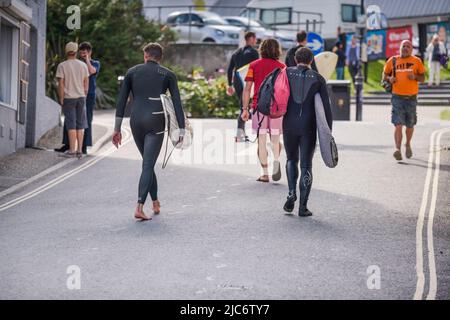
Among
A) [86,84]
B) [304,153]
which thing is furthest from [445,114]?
[304,153]

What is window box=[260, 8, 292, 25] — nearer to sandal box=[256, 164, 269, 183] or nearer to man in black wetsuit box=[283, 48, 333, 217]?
sandal box=[256, 164, 269, 183]

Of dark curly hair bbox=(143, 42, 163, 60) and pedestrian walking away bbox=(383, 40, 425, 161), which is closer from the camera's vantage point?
dark curly hair bbox=(143, 42, 163, 60)

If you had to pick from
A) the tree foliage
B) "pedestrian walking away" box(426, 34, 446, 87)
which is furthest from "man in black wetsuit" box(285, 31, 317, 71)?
"pedestrian walking away" box(426, 34, 446, 87)

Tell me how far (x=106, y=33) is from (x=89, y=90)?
46.2 feet

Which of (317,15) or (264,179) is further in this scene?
(317,15)

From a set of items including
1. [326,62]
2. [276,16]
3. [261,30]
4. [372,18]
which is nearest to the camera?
[326,62]

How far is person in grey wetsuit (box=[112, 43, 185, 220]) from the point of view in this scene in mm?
11641

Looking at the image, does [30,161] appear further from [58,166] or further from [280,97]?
[280,97]

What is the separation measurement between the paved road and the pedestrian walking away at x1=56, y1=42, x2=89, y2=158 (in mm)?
1283

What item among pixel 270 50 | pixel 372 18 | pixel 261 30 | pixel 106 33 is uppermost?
pixel 261 30

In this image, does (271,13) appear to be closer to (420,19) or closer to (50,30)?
(420,19)

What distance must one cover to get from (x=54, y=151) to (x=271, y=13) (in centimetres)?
2723

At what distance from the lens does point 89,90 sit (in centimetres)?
1911
